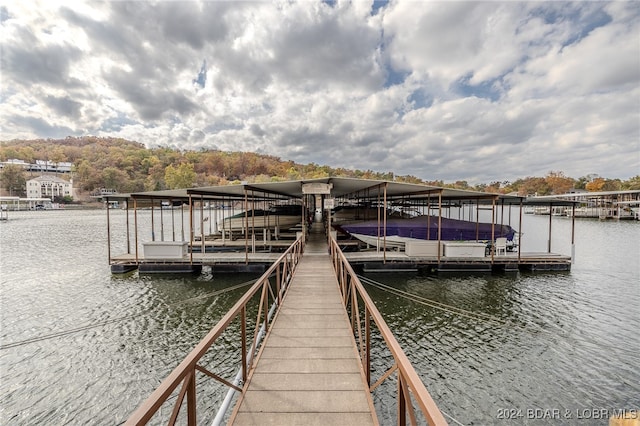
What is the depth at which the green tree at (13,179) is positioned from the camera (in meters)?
76.1

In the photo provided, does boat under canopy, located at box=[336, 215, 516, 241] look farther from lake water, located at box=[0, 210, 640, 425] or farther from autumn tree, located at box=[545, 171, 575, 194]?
autumn tree, located at box=[545, 171, 575, 194]

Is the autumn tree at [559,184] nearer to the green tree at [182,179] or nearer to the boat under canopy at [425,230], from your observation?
the boat under canopy at [425,230]

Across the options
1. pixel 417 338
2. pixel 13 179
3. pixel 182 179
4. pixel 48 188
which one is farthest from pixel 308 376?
pixel 48 188

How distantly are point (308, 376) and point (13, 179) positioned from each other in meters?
114

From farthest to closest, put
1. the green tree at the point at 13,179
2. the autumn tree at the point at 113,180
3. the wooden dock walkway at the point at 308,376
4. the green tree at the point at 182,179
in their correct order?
the autumn tree at the point at 113,180
the green tree at the point at 13,179
the green tree at the point at 182,179
the wooden dock walkway at the point at 308,376

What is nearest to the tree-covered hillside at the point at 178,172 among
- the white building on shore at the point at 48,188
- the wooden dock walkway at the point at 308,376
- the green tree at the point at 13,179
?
the green tree at the point at 13,179

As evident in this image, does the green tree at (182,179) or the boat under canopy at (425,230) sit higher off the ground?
the green tree at (182,179)

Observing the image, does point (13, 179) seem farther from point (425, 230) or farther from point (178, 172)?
point (425, 230)

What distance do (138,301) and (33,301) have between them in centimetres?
375

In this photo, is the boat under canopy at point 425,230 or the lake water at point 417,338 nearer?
the lake water at point 417,338

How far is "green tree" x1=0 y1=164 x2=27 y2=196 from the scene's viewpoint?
76.1m

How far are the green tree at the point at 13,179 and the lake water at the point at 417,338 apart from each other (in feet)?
320

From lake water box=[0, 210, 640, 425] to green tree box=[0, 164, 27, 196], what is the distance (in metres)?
97.7

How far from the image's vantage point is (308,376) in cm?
316
